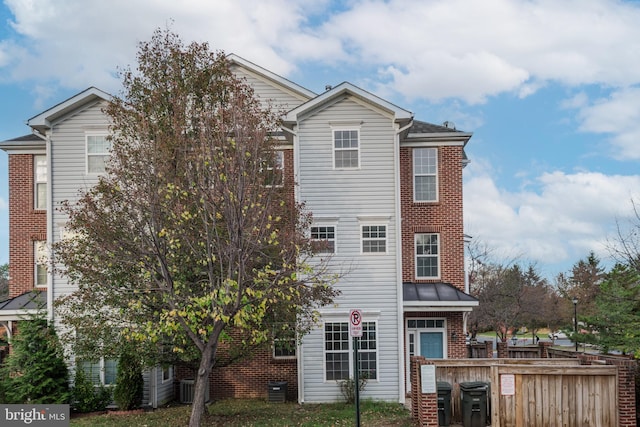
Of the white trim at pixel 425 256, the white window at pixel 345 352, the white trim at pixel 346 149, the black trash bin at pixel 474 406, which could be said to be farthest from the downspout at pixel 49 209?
the black trash bin at pixel 474 406

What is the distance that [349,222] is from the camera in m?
18.7

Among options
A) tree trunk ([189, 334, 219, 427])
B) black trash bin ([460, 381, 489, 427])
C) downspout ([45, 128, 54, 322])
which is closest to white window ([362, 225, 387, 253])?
black trash bin ([460, 381, 489, 427])

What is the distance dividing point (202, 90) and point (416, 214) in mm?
8659

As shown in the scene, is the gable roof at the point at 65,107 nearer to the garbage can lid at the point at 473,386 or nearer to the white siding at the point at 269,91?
the white siding at the point at 269,91

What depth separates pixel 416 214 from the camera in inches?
803

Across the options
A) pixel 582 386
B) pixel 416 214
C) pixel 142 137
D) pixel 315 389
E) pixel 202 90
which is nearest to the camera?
pixel 582 386

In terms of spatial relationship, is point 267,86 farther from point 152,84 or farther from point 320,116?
point 152,84

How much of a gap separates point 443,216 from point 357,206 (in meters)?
3.42

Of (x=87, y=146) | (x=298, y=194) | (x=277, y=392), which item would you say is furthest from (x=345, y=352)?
(x=87, y=146)

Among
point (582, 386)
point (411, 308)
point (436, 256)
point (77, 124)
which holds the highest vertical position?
point (77, 124)

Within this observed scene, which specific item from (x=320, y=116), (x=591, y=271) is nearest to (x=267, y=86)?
A: (x=320, y=116)

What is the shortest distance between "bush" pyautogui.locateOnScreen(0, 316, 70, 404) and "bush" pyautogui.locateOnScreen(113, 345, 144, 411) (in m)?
1.43

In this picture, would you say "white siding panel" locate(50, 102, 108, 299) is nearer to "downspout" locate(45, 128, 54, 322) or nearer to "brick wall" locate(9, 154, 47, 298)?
"downspout" locate(45, 128, 54, 322)

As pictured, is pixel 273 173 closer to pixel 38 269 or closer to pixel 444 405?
pixel 444 405
